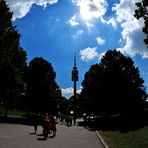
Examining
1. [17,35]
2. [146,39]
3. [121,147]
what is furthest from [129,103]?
[121,147]

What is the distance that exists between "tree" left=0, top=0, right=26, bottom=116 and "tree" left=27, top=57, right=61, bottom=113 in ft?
27.4

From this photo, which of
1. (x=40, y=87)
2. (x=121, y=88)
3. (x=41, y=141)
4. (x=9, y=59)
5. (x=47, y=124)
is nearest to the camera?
(x=41, y=141)

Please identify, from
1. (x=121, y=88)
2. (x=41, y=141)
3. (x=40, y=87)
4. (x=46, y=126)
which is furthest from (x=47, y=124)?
(x=40, y=87)

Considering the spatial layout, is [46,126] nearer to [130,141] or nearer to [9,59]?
[130,141]

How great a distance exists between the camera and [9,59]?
4800 centimetres

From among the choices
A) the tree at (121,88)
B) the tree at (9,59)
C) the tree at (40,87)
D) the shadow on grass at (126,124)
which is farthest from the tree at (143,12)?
the tree at (40,87)

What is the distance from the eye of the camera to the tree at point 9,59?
147 ft

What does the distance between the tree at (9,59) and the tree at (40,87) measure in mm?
8341

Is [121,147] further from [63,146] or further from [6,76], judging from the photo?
[6,76]

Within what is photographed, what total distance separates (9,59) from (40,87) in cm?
2327

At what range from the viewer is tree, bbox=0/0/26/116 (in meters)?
44.9

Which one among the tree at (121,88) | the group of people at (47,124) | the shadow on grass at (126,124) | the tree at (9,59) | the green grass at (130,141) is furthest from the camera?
the tree at (121,88)

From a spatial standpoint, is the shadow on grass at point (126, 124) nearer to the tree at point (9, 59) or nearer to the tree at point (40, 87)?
the tree at point (9, 59)

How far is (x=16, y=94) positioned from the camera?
2339 inches
